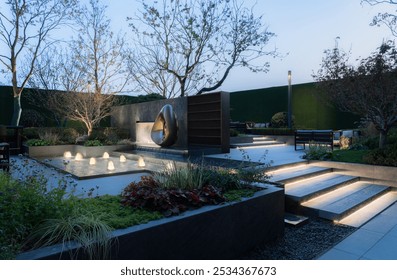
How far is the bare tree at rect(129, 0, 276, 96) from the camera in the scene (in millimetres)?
11906

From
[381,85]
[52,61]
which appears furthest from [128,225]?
[52,61]

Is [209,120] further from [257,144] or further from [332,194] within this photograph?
[332,194]

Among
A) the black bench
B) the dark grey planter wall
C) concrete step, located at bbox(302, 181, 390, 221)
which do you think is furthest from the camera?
the dark grey planter wall

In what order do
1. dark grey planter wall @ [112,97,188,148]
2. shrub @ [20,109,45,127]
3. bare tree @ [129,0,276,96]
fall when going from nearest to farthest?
dark grey planter wall @ [112,97,188,148] → bare tree @ [129,0,276,96] → shrub @ [20,109,45,127]

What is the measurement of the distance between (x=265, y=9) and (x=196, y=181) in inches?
415

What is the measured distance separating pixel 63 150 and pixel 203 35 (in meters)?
7.67

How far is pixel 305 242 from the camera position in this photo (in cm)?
363

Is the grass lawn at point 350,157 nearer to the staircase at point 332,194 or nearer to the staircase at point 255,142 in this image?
the staircase at point 332,194

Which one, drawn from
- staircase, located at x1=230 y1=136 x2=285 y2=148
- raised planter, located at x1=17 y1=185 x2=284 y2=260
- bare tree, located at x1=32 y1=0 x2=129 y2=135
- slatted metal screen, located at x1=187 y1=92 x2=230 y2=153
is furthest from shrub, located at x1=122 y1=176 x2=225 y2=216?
bare tree, located at x1=32 y1=0 x2=129 y2=135

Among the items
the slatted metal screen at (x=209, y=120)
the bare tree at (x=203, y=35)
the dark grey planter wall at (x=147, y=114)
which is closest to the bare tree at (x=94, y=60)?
the dark grey planter wall at (x=147, y=114)

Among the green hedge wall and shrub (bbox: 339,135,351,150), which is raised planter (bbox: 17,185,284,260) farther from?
the green hedge wall

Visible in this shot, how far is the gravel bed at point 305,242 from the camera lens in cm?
325

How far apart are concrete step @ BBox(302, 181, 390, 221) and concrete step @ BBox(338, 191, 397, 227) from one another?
2.4 inches

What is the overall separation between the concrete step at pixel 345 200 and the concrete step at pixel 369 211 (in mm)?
60
